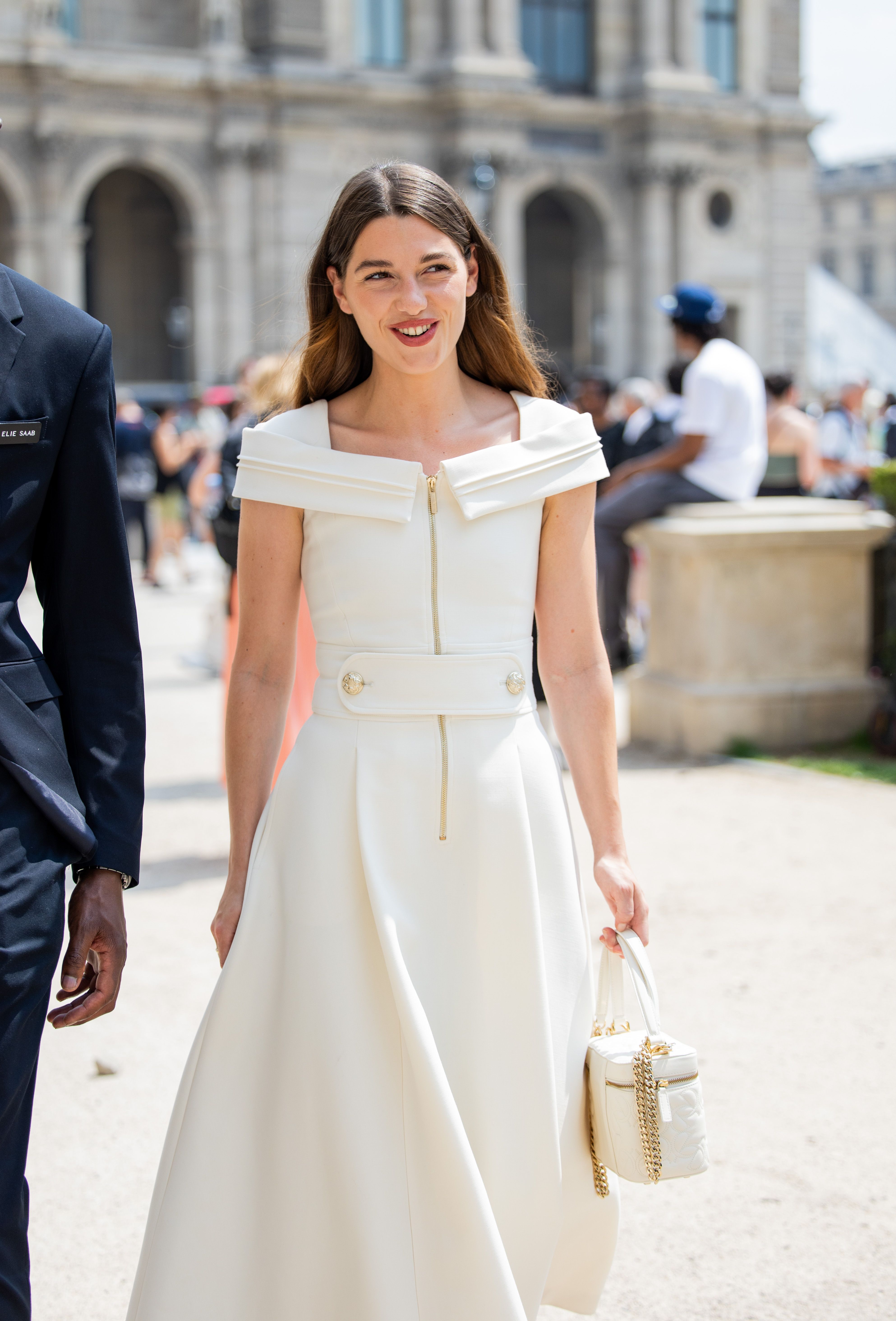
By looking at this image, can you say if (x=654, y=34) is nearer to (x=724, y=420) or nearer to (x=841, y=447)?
(x=841, y=447)

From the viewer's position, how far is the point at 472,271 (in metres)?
2.61

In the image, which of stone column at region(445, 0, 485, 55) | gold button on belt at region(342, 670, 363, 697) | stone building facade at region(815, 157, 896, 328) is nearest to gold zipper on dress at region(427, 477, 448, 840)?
gold button on belt at region(342, 670, 363, 697)

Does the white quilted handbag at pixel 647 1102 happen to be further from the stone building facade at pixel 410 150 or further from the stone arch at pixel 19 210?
the stone arch at pixel 19 210

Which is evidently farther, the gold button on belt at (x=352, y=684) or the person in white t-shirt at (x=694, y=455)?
the person in white t-shirt at (x=694, y=455)

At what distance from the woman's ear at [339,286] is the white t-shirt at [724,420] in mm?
5655

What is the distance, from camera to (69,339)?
85.5 inches

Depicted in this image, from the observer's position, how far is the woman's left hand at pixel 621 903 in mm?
2553

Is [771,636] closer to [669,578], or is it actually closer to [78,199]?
[669,578]

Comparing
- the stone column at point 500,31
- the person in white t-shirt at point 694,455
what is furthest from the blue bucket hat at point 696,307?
the stone column at point 500,31

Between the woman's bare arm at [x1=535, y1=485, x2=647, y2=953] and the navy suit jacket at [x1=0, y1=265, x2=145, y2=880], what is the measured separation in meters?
0.69

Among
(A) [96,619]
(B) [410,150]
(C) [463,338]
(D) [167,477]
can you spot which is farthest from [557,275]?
(A) [96,619]

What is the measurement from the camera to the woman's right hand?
252 centimetres

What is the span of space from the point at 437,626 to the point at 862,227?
321 ft

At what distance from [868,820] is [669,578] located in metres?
2.16
